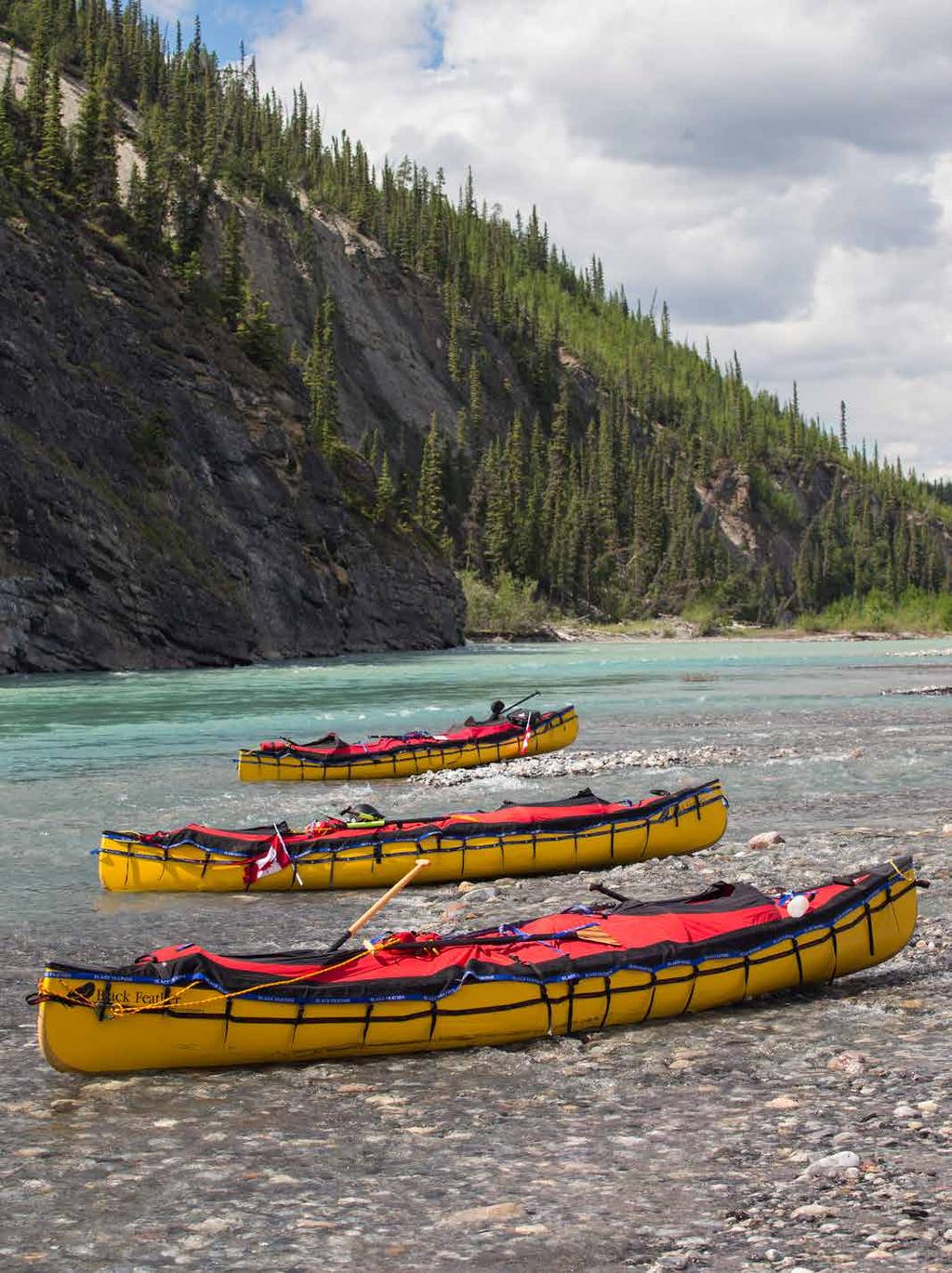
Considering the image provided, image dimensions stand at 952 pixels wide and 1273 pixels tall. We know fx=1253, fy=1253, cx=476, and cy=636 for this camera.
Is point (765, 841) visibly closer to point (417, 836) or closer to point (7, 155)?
point (417, 836)

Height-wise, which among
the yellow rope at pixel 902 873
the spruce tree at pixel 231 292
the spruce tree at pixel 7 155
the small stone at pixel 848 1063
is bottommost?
the small stone at pixel 848 1063

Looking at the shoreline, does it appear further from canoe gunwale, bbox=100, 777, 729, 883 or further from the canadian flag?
the canadian flag

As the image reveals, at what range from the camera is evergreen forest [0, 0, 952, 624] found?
297ft

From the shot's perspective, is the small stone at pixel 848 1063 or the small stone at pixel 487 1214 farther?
the small stone at pixel 848 1063

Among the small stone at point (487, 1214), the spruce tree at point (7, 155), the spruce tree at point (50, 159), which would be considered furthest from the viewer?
the spruce tree at point (50, 159)

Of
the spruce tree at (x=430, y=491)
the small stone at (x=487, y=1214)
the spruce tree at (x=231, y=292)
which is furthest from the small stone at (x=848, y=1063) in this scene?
the spruce tree at (x=430, y=491)

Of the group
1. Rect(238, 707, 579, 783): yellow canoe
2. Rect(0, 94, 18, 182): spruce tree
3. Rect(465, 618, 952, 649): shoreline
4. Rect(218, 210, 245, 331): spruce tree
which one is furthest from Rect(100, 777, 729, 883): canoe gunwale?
Rect(465, 618, 952, 649): shoreline

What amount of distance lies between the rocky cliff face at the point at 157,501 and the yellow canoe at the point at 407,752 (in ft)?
104

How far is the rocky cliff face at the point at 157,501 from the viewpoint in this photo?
55.8 metres

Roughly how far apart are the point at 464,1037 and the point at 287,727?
25661mm

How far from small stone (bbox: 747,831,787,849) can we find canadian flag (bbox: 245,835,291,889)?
586 cm

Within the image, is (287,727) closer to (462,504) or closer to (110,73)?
(462,504)

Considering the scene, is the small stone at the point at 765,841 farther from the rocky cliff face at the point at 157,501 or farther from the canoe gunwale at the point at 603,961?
the rocky cliff face at the point at 157,501

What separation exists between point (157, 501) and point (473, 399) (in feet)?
286
